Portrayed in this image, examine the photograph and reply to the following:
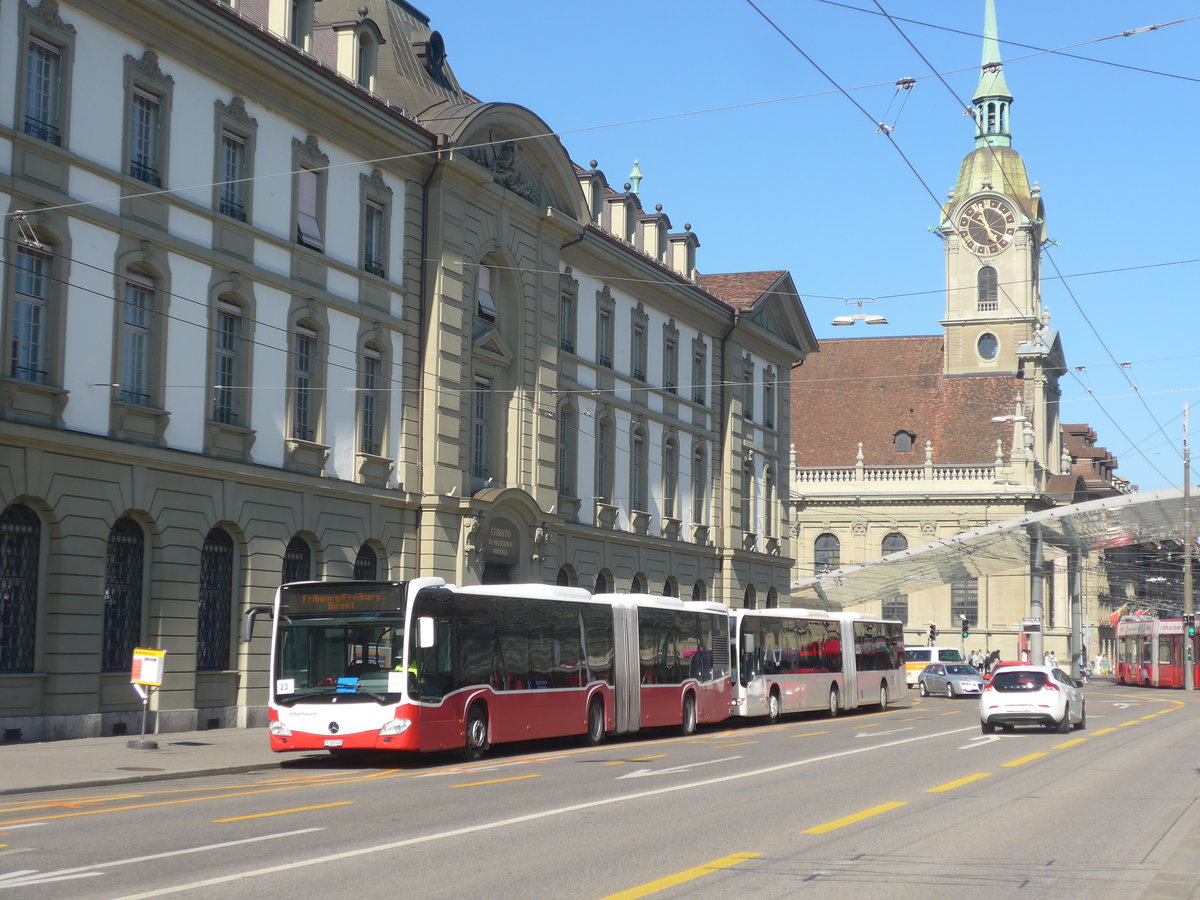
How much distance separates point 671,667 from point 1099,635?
85146 mm

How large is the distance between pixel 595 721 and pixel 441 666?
612cm

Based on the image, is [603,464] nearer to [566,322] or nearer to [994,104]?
[566,322]

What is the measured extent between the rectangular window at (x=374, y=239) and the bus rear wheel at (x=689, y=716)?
1099 centimetres

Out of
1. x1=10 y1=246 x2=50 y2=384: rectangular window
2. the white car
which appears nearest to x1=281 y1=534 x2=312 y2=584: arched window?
x1=10 y1=246 x2=50 y2=384: rectangular window

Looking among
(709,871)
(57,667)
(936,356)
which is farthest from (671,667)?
(936,356)

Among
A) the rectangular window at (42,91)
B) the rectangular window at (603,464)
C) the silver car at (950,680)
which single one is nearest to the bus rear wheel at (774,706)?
the rectangular window at (603,464)

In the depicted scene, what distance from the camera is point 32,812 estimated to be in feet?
52.1

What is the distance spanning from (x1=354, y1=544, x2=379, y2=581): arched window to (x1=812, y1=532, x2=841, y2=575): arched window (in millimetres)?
64729

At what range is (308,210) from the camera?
1284 inches

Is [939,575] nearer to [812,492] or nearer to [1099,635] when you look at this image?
[812,492]

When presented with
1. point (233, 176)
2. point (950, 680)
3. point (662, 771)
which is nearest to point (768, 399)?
point (950, 680)

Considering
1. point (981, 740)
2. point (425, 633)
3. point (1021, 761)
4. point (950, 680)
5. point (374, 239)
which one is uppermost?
point (374, 239)

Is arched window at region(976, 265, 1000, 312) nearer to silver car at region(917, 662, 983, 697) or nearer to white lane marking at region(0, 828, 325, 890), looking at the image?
silver car at region(917, 662, 983, 697)

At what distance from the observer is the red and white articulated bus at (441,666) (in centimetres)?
2302
